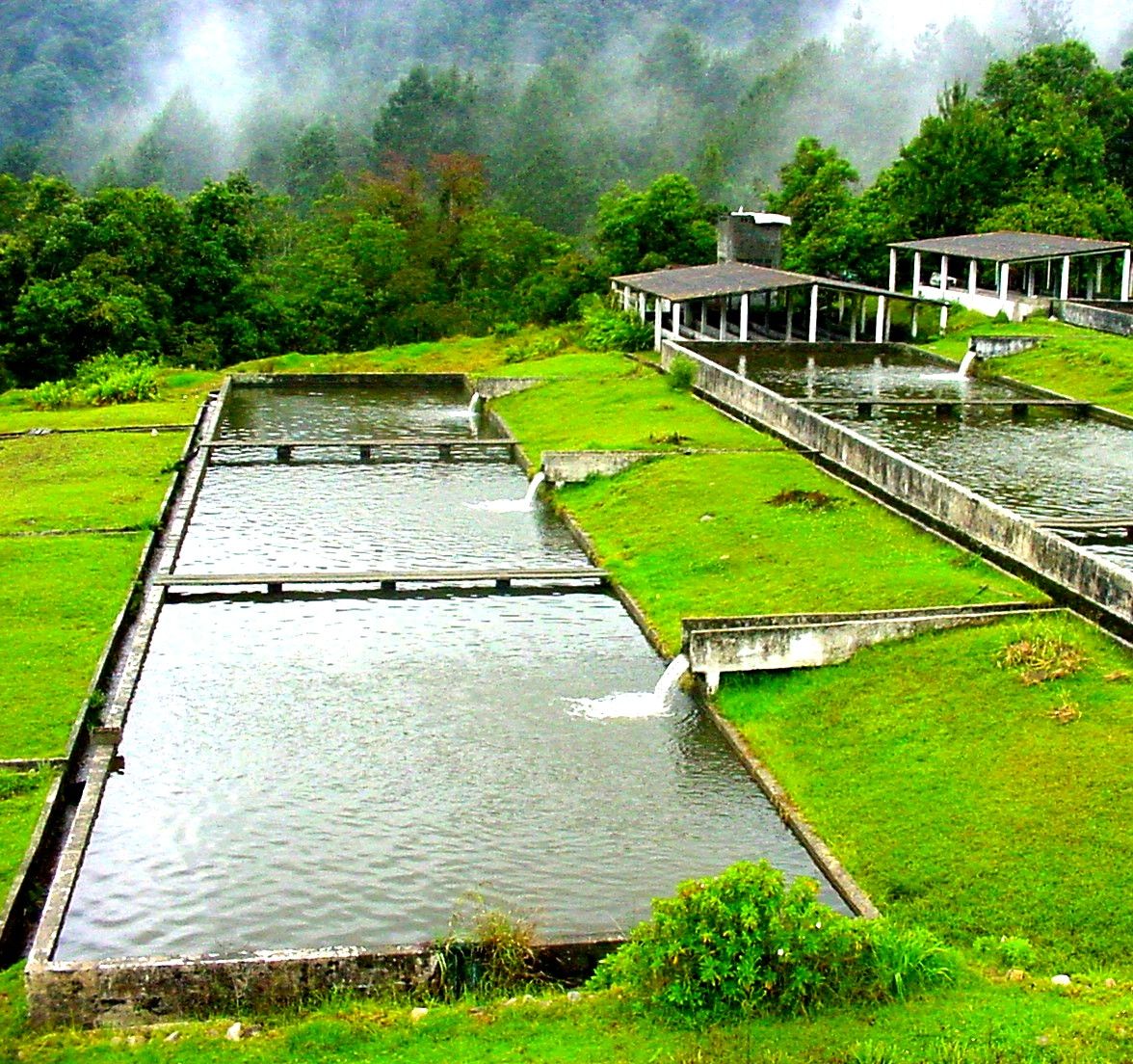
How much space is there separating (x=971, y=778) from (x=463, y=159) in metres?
64.7

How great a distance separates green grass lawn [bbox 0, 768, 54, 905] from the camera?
13484 mm

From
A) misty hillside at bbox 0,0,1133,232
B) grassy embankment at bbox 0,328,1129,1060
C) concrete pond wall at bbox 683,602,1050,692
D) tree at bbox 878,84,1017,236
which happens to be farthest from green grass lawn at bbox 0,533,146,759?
misty hillside at bbox 0,0,1133,232

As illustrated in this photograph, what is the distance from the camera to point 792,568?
21766 mm

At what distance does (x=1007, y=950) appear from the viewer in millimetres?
11711

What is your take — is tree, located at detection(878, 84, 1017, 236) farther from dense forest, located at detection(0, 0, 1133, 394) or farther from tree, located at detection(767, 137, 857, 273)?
tree, located at detection(767, 137, 857, 273)

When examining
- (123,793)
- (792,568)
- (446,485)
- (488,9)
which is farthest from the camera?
(488,9)

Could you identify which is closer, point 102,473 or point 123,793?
point 123,793

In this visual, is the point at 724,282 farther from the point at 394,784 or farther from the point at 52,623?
the point at 394,784

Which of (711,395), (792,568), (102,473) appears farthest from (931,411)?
(102,473)

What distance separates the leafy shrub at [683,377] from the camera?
129 ft

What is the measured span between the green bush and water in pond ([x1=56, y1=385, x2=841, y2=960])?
2044mm

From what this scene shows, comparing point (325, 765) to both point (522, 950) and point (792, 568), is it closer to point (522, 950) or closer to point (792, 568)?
point (522, 950)

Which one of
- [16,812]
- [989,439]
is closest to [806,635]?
[16,812]

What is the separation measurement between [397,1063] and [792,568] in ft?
42.0
